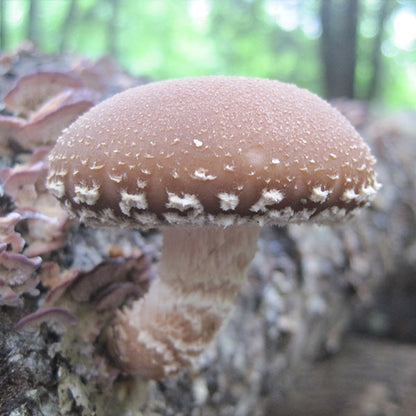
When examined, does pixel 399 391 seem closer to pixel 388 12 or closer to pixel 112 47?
pixel 388 12

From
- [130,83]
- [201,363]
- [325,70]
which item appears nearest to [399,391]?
[201,363]

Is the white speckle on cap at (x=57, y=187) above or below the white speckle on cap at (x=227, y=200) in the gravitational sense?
below

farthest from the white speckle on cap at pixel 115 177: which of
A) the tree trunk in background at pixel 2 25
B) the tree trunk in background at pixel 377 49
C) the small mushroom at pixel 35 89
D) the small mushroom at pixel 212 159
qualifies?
the tree trunk in background at pixel 377 49

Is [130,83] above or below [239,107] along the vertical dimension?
below

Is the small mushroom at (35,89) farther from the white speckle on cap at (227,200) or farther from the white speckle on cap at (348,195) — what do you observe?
the white speckle on cap at (348,195)

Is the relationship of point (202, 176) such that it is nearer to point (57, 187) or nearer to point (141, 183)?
point (141, 183)

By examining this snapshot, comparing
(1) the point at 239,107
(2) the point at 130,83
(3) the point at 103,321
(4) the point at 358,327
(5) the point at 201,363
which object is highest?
(1) the point at 239,107

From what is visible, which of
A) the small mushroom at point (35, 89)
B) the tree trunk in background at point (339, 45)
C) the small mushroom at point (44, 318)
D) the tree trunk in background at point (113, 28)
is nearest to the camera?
the small mushroom at point (44, 318)
